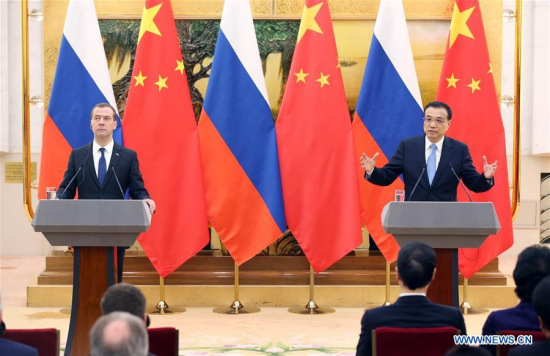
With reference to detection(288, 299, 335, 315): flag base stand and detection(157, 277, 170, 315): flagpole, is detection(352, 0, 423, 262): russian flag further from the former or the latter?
detection(157, 277, 170, 315): flagpole

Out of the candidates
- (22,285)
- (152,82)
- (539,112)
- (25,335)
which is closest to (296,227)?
(152,82)

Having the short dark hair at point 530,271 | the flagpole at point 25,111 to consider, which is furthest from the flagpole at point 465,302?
the short dark hair at point 530,271

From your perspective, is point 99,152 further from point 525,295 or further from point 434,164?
point 525,295

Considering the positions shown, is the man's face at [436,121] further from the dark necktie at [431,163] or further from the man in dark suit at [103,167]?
the man in dark suit at [103,167]

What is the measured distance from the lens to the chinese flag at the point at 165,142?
286 inches

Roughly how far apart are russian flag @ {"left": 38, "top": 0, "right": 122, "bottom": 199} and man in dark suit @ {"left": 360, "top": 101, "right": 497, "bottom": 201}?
2.75 meters

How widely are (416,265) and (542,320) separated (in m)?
0.66

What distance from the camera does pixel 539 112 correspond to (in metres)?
11.5

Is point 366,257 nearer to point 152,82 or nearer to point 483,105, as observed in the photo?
point 483,105

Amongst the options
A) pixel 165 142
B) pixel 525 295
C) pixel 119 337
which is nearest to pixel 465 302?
pixel 165 142

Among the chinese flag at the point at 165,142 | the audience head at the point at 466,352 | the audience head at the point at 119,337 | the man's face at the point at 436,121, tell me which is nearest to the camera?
the audience head at the point at 119,337

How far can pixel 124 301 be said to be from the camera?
2764mm

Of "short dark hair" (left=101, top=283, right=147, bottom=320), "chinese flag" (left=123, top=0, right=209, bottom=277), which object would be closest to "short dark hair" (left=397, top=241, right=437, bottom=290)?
"short dark hair" (left=101, top=283, right=147, bottom=320)

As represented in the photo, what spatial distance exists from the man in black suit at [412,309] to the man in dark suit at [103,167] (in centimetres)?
267
